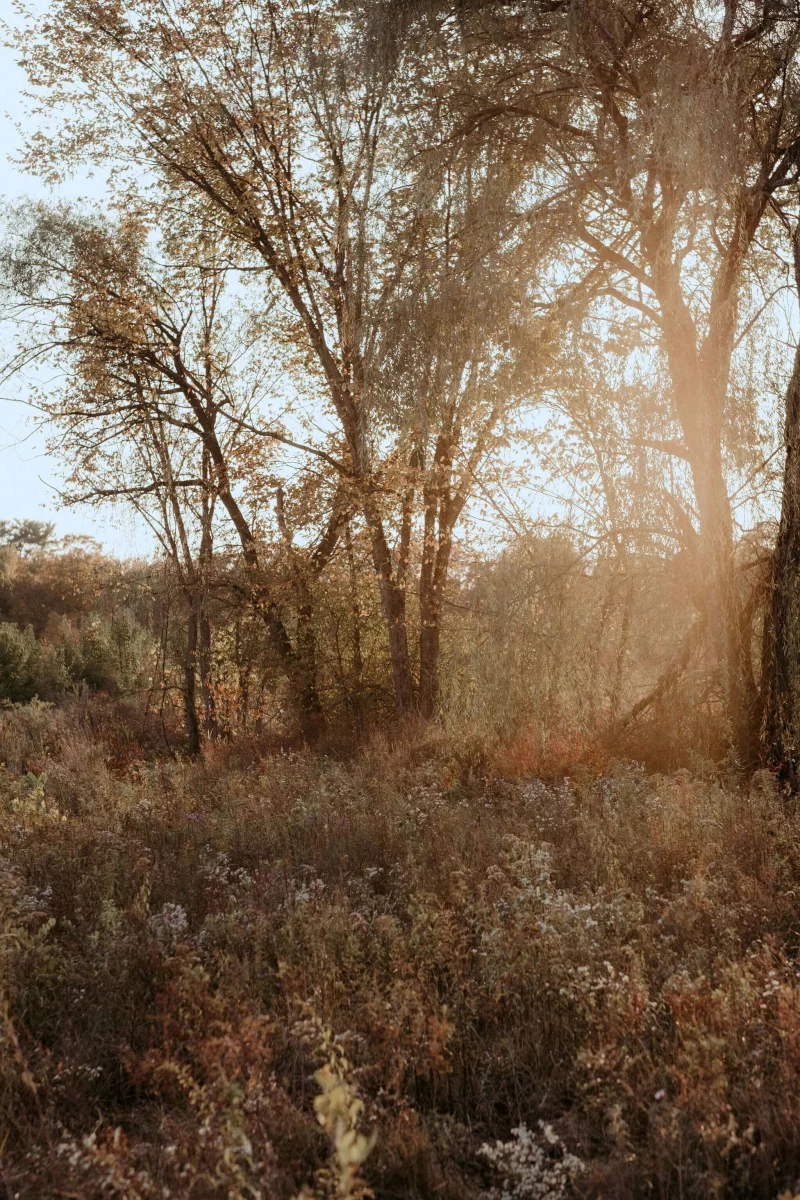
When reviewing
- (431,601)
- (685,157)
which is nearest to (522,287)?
(685,157)

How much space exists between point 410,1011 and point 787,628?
588 cm

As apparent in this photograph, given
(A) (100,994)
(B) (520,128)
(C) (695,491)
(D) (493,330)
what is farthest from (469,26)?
(A) (100,994)

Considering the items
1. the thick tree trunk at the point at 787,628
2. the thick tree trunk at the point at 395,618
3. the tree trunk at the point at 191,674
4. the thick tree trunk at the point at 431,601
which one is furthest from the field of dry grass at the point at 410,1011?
the tree trunk at the point at 191,674

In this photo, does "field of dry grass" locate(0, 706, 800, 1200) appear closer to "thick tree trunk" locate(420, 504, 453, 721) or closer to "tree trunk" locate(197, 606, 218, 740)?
"thick tree trunk" locate(420, 504, 453, 721)

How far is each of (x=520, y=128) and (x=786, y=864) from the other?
26.0 feet

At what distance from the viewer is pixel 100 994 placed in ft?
12.9

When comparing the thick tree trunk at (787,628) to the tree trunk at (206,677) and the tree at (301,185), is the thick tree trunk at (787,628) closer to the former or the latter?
the tree at (301,185)

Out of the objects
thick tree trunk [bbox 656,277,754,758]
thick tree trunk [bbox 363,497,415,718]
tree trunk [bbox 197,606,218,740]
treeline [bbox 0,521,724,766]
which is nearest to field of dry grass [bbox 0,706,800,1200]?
thick tree trunk [bbox 656,277,754,758]

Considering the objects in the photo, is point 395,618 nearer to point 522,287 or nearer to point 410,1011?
point 522,287

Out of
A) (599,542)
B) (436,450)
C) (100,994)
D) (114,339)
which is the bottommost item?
(100,994)

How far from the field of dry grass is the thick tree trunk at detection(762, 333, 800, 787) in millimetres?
1718

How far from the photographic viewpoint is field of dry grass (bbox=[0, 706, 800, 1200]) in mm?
2830

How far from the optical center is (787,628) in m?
8.09

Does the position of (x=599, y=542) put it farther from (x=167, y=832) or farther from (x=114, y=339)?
(x=114, y=339)
